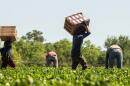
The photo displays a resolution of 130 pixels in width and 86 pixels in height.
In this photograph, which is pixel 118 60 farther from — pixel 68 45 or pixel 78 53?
pixel 68 45

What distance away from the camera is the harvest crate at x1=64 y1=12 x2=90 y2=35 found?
57.8 feet

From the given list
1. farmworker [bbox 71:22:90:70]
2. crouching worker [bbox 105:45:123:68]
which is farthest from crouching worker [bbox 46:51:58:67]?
farmworker [bbox 71:22:90:70]

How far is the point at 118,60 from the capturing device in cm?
2203

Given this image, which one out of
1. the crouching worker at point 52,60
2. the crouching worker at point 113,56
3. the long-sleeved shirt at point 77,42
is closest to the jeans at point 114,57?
the crouching worker at point 113,56

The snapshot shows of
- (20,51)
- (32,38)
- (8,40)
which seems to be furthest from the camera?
(32,38)

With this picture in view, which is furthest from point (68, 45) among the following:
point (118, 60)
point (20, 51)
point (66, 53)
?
point (118, 60)

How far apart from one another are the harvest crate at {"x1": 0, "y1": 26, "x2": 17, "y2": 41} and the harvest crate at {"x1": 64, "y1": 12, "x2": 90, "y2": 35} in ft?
9.73

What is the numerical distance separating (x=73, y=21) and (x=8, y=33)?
4172mm

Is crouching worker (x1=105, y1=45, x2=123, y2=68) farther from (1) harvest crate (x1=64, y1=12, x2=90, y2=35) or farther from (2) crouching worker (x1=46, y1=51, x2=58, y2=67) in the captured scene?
(2) crouching worker (x1=46, y1=51, x2=58, y2=67)

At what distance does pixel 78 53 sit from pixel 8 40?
376 centimetres

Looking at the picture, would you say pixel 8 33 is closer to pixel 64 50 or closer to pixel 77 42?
pixel 77 42

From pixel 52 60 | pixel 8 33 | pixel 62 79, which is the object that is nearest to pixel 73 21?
pixel 8 33

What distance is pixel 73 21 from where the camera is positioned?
18.2 m

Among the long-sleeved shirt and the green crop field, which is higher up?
the long-sleeved shirt
